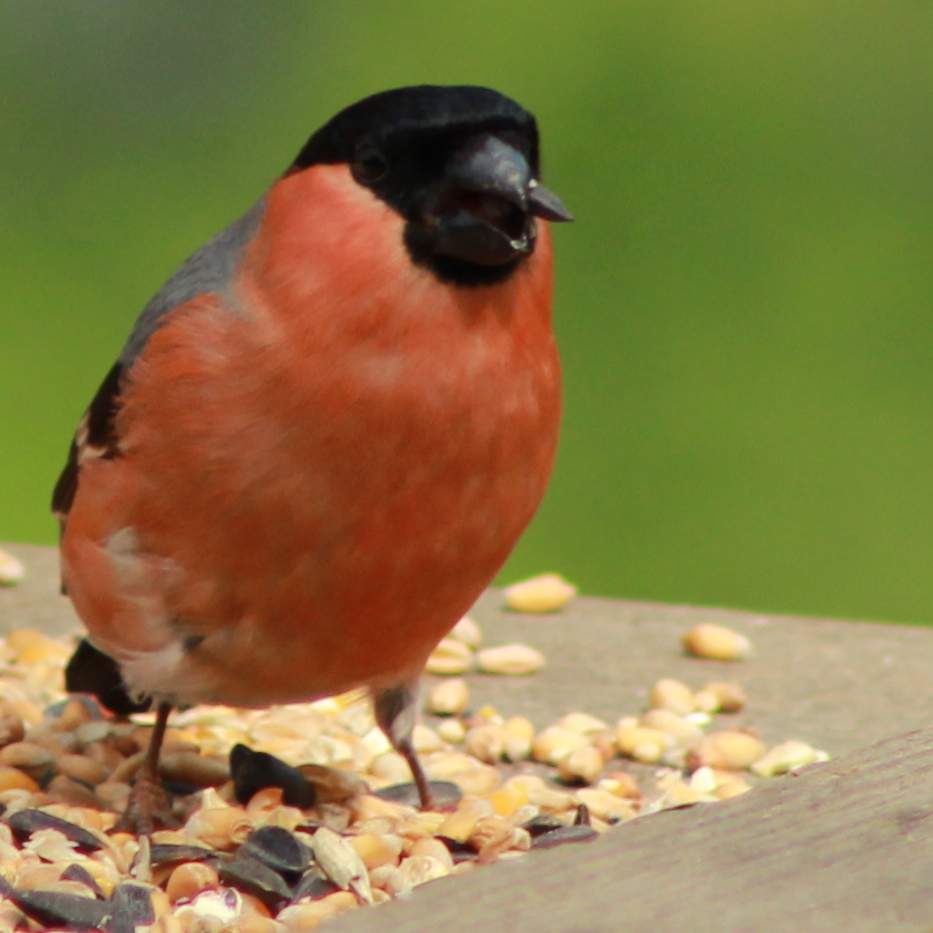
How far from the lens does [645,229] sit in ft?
22.8

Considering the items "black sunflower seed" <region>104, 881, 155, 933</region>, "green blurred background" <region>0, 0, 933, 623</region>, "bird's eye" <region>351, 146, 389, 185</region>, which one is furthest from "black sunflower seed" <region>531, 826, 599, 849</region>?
"green blurred background" <region>0, 0, 933, 623</region>

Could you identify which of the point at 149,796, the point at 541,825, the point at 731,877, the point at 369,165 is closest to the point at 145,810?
the point at 149,796

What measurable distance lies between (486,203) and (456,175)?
0.21 feet

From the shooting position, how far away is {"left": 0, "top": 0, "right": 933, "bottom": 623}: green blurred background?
6.03 metres

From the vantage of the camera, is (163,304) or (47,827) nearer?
(47,827)

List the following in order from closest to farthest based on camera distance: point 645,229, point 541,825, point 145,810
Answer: point 541,825
point 145,810
point 645,229

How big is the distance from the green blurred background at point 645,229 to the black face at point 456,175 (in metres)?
3.34

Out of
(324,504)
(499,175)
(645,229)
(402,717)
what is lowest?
(402,717)

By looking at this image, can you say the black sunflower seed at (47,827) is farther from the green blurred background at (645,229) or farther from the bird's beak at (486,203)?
the green blurred background at (645,229)

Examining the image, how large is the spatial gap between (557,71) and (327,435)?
5.20 m

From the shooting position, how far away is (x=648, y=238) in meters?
6.89

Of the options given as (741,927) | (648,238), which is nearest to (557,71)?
(648,238)

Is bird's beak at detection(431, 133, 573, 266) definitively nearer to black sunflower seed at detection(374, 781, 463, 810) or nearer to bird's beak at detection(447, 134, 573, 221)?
bird's beak at detection(447, 134, 573, 221)

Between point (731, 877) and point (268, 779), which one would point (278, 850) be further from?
point (731, 877)
